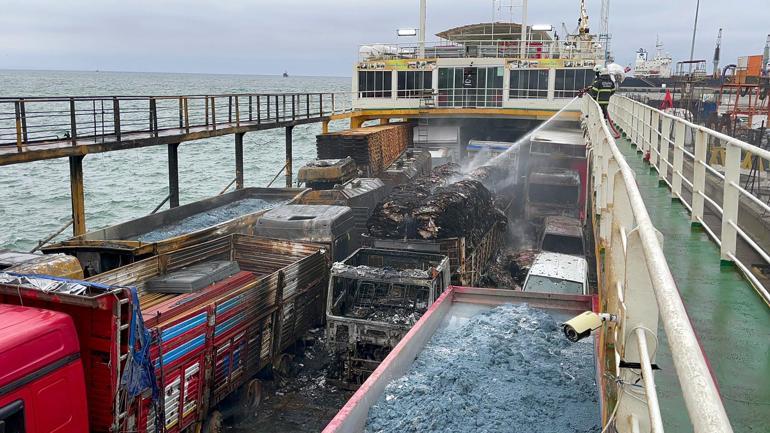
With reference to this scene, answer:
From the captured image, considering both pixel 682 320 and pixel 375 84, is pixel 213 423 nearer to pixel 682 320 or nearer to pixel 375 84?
pixel 682 320

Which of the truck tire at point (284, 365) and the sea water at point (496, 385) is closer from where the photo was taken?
the sea water at point (496, 385)

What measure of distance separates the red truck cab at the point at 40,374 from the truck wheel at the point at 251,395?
378 cm

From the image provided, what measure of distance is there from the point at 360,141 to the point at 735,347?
1968 cm

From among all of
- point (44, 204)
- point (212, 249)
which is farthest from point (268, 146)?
point (212, 249)

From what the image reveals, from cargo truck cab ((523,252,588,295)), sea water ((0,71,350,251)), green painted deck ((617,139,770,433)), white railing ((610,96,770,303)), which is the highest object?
white railing ((610,96,770,303))

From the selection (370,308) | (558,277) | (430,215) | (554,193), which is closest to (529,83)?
(554,193)

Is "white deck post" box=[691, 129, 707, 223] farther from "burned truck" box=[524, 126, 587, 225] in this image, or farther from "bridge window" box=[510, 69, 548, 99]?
"bridge window" box=[510, 69, 548, 99]

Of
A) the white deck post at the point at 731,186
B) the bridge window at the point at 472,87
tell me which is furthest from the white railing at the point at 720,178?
the bridge window at the point at 472,87

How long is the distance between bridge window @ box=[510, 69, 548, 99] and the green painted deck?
79.7 ft

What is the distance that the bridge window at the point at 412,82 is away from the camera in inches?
1268

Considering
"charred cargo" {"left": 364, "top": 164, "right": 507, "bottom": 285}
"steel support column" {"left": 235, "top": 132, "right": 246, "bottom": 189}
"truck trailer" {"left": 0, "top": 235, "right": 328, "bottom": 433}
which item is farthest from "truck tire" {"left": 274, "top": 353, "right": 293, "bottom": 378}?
"steel support column" {"left": 235, "top": 132, "right": 246, "bottom": 189}

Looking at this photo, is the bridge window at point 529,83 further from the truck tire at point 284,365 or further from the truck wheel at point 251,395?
the truck wheel at point 251,395

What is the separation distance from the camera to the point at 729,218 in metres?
5.70

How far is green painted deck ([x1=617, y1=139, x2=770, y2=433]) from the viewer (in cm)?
338
